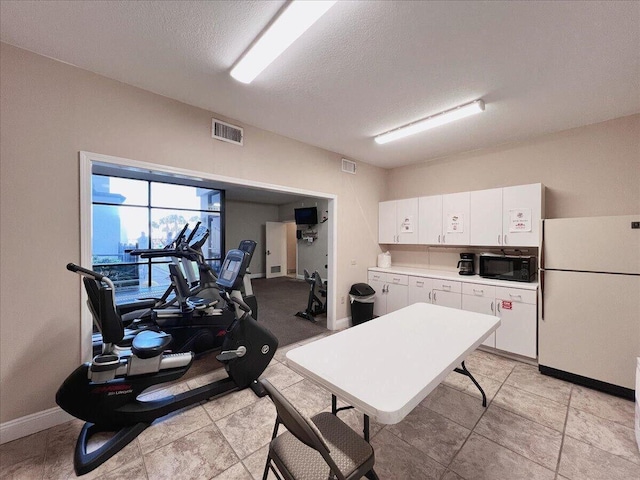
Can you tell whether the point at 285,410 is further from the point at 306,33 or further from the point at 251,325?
the point at 306,33

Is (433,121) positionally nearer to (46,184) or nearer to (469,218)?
(469,218)

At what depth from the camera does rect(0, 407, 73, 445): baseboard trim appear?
185cm

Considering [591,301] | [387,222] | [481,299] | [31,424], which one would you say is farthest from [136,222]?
[591,301]

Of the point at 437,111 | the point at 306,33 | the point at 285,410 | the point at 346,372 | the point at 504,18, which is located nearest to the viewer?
the point at 285,410

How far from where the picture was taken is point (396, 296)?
4164mm

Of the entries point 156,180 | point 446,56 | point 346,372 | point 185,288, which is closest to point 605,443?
point 346,372

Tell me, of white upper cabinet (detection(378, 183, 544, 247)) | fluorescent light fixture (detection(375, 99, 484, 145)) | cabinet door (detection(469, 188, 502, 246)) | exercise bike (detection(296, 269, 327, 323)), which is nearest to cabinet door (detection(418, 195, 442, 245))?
white upper cabinet (detection(378, 183, 544, 247))

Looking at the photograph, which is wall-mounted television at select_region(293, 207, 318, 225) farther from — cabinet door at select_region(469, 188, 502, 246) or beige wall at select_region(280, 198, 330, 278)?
cabinet door at select_region(469, 188, 502, 246)

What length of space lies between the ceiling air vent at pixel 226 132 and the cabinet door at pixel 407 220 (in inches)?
113

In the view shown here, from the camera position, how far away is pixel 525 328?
2.99 m

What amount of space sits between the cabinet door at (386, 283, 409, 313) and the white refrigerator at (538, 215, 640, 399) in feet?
5.39

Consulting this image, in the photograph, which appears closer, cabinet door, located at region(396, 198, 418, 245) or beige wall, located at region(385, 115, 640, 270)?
beige wall, located at region(385, 115, 640, 270)

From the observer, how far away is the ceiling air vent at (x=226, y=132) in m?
2.80

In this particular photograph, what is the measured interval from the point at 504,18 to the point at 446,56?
387mm
